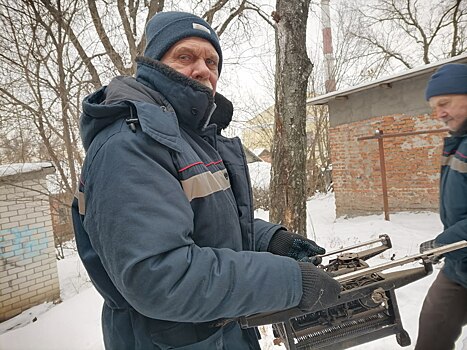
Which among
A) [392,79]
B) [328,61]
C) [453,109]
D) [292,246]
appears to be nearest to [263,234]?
[292,246]

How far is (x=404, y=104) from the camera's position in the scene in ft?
22.0

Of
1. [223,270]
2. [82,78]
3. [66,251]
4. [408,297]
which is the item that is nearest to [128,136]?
[223,270]

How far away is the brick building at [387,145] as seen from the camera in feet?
21.3

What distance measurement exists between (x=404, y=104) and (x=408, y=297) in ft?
15.3

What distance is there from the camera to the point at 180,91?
100cm

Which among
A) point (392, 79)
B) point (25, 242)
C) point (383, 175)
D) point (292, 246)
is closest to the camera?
point (292, 246)

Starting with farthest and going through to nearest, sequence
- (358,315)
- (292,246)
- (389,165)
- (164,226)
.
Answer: (389,165)
(292,246)
(358,315)
(164,226)

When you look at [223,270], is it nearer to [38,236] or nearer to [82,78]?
[38,236]

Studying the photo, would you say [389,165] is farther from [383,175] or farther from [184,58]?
[184,58]

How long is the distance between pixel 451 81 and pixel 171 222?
1.98 m

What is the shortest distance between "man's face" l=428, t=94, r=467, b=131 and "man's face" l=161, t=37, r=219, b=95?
5.17 ft

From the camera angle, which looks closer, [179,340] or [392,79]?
[179,340]

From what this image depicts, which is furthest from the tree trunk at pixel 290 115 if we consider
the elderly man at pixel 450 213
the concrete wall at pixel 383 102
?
the concrete wall at pixel 383 102

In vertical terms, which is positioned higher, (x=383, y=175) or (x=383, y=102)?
(x=383, y=102)
